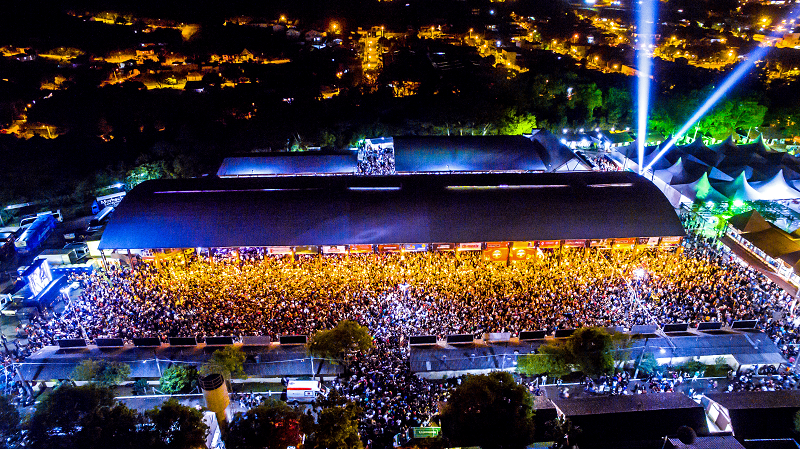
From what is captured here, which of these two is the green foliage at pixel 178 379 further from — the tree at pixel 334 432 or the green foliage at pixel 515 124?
the green foliage at pixel 515 124

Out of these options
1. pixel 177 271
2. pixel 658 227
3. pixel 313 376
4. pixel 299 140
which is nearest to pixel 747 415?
pixel 658 227

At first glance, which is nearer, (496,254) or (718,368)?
(718,368)

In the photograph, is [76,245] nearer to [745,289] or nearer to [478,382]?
[478,382]

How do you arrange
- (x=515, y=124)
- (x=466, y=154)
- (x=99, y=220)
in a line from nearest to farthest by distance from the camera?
(x=99, y=220) → (x=466, y=154) → (x=515, y=124)

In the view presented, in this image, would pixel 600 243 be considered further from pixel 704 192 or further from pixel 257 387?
pixel 257 387

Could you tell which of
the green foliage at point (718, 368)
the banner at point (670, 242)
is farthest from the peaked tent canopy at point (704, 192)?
the green foliage at point (718, 368)

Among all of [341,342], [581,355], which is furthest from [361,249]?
[581,355]
